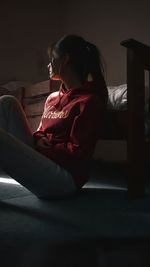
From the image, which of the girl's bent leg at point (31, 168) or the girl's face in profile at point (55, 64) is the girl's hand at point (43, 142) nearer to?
the girl's bent leg at point (31, 168)

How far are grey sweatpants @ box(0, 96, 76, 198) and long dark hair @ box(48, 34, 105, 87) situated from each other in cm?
26

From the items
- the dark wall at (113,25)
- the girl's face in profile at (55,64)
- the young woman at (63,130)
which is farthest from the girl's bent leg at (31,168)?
the dark wall at (113,25)

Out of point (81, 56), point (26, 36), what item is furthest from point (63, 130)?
point (26, 36)

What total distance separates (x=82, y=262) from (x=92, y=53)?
854 mm

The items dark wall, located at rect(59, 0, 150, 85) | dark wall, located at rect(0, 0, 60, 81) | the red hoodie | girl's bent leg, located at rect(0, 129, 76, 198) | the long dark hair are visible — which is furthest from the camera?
dark wall, located at rect(0, 0, 60, 81)

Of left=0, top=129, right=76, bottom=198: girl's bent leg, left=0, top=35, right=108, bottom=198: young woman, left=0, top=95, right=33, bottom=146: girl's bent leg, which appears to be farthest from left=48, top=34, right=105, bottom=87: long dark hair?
left=0, top=129, right=76, bottom=198: girl's bent leg

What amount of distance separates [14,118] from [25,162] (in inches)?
9.1

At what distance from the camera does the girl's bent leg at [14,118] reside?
123 cm

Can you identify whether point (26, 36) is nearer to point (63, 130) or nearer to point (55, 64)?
point (55, 64)

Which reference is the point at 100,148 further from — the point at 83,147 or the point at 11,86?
the point at 83,147

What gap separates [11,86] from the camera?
301 centimetres

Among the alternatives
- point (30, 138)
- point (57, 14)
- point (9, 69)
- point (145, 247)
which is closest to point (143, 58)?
point (30, 138)

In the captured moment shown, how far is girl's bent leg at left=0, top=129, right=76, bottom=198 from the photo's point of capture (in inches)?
41.3

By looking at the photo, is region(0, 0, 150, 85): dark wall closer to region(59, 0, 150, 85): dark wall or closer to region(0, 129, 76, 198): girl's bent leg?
region(59, 0, 150, 85): dark wall
